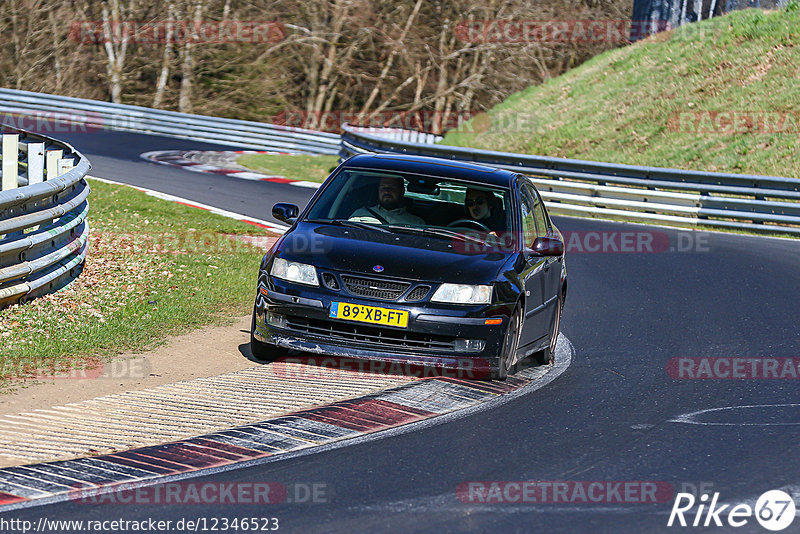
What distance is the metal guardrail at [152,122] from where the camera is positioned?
31.9 metres

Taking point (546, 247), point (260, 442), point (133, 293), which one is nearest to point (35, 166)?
point (133, 293)

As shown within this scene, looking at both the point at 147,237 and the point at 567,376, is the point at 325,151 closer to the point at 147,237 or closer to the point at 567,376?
the point at 147,237

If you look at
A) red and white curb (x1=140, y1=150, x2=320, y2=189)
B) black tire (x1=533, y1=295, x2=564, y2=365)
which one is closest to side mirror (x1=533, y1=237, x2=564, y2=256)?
black tire (x1=533, y1=295, x2=564, y2=365)

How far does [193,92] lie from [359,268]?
3738 cm

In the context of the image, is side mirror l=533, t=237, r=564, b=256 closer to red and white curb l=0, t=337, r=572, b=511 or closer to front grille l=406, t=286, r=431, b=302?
red and white curb l=0, t=337, r=572, b=511

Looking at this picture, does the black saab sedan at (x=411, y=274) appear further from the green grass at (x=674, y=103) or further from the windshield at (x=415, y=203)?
the green grass at (x=674, y=103)

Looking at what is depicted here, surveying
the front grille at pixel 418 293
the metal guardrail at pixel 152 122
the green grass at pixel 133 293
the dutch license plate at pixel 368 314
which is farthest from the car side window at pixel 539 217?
the metal guardrail at pixel 152 122

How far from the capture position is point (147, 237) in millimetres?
14633

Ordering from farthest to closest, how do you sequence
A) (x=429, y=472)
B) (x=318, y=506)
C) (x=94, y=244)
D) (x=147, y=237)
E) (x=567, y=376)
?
(x=147, y=237), (x=94, y=244), (x=567, y=376), (x=429, y=472), (x=318, y=506)

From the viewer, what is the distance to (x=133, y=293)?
11516 millimetres

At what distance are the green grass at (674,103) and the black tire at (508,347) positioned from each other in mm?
18595

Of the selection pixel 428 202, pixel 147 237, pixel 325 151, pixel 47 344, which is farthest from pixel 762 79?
pixel 47 344

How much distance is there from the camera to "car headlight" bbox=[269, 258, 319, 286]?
8.47 metres

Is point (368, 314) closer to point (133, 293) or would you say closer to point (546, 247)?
point (546, 247)
